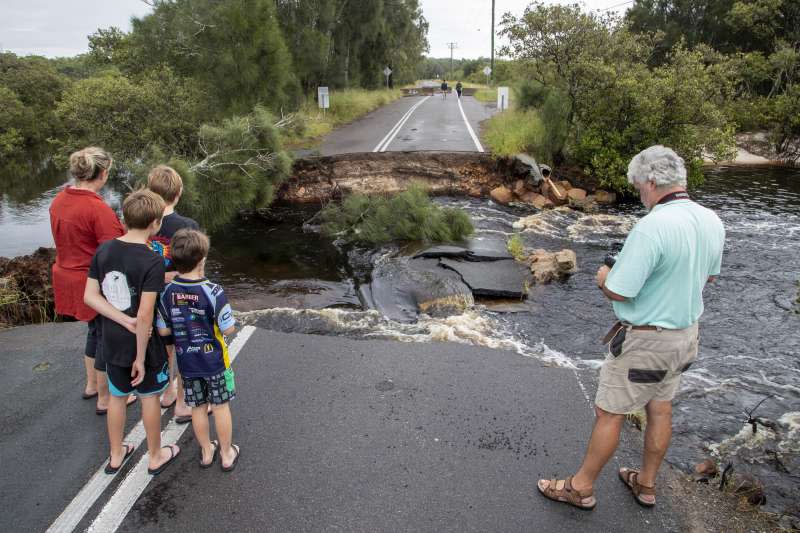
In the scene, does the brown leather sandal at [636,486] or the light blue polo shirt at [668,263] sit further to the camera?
the brown leather sandal at [636,486]

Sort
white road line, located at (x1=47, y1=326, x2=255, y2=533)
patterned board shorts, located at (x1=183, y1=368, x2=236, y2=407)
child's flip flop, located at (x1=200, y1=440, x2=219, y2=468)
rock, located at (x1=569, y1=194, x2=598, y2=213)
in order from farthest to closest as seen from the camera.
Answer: rock, located at (x1=569, y1=194, x2=598, y2=213) < child's flip flop, located at (x1=200, y1=440, x2=219, y2=468) < patterned board shorts, located at (x1=183, y1=368, x2=236, y2=407) < white road line, located at (x1=47, y1=326, x2=255, y2=533)

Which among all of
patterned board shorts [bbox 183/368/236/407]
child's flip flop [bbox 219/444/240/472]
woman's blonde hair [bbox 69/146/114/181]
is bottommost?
child's flip flop [bbox 219/444/240/472]

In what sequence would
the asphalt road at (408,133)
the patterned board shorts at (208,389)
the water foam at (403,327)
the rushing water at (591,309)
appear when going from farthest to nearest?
the asphalt road at (408,133), the water foam at (403,327), the rushing water at (591,309), the patterned board shorts at (208,389)

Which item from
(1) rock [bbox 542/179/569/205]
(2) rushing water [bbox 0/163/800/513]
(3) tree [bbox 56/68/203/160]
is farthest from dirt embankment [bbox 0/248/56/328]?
(1) rock [bbox 542/179/569/205]

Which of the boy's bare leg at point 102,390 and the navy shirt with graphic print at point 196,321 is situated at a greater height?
the navy shirt with graphic print at point 196,321

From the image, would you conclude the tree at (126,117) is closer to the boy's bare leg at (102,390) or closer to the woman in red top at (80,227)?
the woman in red top at (80,227)

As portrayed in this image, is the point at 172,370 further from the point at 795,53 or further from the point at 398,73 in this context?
the point at 398,73

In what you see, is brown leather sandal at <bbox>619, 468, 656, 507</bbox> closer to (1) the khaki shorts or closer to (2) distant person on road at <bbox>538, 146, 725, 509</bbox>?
(2) distant person on road at <bbox>538, 146, 725, 509</bbox>

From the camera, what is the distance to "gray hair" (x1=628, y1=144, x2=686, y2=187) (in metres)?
2.90

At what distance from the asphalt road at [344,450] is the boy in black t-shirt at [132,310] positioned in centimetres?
43

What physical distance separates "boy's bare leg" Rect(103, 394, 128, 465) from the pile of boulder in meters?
13.0

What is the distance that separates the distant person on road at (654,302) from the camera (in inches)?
112

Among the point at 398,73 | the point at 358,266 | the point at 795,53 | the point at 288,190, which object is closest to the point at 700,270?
Answer: the point at 358,266

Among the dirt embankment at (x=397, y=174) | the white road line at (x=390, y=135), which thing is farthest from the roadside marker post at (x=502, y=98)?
the dirt embankment at (x=397, y=174)
